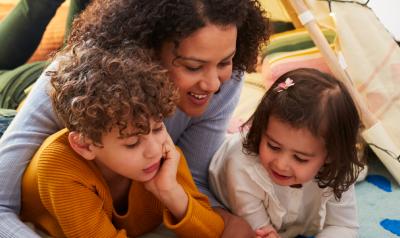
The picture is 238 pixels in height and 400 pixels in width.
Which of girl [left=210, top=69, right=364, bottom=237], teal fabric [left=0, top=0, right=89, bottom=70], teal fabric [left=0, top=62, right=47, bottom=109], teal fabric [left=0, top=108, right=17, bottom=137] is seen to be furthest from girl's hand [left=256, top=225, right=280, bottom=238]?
teal fabric [left=0, top=0, right=89, bottom=70]

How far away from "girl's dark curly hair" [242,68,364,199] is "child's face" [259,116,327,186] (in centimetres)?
1

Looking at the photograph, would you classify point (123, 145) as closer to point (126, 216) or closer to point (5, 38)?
point (126, 216)

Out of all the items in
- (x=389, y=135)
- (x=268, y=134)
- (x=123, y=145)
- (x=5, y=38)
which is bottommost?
(x=389, y=135)

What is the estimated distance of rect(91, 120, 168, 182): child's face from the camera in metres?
0.85

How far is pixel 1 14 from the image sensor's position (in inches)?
80.7

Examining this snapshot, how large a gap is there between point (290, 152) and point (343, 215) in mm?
253

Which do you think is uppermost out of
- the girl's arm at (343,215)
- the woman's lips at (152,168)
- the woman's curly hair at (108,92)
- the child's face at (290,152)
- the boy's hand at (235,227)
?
the woman's curly hair at (108,92)

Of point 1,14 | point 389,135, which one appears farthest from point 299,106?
point 1,14

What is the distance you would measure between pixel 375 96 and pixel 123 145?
3.23 feet

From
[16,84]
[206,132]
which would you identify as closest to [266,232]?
[206,132]

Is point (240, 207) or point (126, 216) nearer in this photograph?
point (126, 216)

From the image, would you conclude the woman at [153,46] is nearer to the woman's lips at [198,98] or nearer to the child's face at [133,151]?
the woman's lips at [198,98]

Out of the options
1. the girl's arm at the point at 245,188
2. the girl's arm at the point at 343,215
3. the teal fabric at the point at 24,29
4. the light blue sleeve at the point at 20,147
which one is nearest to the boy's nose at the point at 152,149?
the light blue sleeve at the point at 20,147

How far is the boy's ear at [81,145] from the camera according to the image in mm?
858
